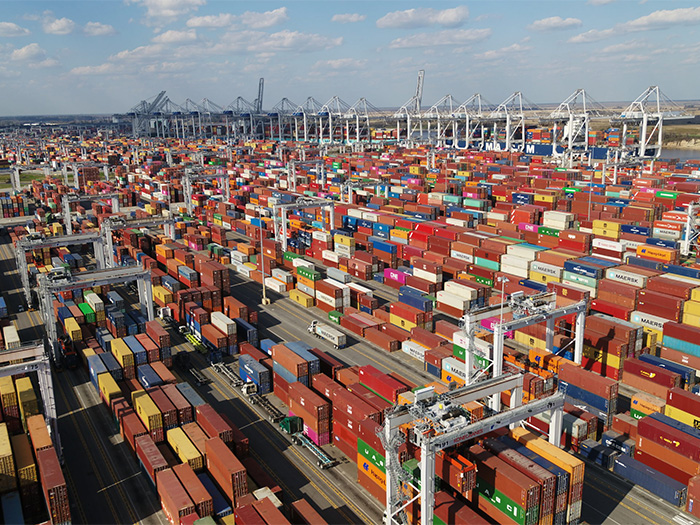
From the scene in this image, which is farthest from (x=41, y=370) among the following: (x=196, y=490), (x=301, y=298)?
(x=301, y=298)

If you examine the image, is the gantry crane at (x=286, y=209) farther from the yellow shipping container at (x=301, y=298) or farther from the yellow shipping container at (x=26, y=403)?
the yellow shipping container at (x=26, y=403)

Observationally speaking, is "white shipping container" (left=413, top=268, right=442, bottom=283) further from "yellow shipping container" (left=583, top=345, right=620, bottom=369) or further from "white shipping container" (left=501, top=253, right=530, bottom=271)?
"yellow shipping container" (left=583, top=345, right=620, bottom=369)

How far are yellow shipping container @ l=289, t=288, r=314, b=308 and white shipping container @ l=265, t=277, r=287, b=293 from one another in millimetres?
1875

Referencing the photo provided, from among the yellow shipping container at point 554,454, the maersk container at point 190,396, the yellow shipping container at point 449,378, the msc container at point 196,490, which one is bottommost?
the yellow shipping container at point 449,378

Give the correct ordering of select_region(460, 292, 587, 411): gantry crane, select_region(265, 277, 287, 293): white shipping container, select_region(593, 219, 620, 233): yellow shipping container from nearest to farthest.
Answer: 1. select_region(460, 292, 587, 411): gantry crane
2. select_region(265, 277, 287, 293): white shipping container
3. select_region(593, 219, 620, 233): yellow shipping container

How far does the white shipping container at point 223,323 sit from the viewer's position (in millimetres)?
45062

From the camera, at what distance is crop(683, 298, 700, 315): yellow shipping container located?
42.2 meters

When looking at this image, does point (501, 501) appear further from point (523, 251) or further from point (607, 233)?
point (607, 233)

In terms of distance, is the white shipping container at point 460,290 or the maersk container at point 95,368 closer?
the maersk container at point 95,368

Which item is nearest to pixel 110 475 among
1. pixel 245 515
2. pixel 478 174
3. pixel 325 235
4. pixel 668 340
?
pixel 245 515

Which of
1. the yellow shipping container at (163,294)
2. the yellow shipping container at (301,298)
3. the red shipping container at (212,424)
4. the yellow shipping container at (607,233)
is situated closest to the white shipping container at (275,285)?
the yellow shipping container at (301,298)

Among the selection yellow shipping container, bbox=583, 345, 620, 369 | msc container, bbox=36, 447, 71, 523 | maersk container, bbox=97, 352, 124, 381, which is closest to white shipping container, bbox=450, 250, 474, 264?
yellow shipping container, bbox=583, 345, 620, 369

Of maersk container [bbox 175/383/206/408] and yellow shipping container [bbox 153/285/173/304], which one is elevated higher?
yellow shipping container [bbox 153/285/173/304]

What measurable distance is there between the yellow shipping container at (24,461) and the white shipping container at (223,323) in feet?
58.0
